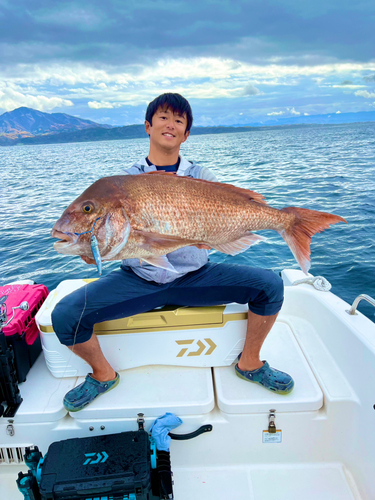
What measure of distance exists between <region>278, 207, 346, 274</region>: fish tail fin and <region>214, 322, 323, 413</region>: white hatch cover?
1020 mm

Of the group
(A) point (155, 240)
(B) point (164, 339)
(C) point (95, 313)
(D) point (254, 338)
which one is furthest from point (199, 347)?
(A) point (155, 240)

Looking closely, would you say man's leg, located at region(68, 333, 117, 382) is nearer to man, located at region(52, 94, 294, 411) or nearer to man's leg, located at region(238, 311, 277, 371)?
man, located at region(52, 94, 294, 411)

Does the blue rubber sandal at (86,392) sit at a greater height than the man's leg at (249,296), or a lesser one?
lesser

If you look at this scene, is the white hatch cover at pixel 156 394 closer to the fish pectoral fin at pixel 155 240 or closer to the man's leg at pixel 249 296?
the man's leg at pixel 249 296

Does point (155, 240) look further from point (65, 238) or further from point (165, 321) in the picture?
point (165, 321)

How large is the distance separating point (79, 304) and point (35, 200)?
14.4 meters

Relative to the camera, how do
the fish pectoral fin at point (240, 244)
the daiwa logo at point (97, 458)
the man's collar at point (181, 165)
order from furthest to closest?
the man's collar at point (181, 165) → the fish pectoral fin at point (240, 244) → the daiwa logo at point (97, 458)

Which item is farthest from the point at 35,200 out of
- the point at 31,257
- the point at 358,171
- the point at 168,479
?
the point at 358,171

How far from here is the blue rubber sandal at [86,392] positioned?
2.50m

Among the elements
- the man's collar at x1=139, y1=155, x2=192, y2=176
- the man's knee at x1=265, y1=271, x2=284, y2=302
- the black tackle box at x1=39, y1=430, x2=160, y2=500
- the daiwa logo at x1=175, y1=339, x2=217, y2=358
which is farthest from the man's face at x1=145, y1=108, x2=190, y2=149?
the black tackle box at x1=39, y1=430, x2=160, y2=500

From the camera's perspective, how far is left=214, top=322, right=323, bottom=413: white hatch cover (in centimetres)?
251

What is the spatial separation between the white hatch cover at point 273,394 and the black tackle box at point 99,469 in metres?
0.71

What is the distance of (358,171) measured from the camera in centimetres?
1925

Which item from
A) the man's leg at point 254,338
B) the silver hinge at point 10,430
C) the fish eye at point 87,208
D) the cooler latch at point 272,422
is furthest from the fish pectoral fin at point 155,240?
the silver hinge at point 10,430
